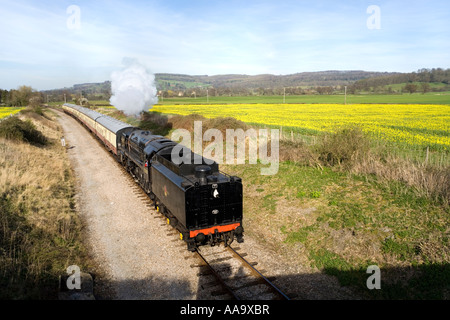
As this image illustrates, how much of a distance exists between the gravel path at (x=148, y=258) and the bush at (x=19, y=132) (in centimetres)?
1256

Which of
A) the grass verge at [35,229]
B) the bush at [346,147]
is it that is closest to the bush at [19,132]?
the grass verge at [35,229]

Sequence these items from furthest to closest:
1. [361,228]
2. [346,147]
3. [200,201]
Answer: [346,147] < [361,228] < [200,201]

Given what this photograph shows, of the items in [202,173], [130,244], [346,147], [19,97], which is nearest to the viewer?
[202,173]

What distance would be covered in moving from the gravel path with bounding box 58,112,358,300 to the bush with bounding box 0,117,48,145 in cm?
1256

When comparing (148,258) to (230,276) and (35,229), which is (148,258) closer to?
(230,276)

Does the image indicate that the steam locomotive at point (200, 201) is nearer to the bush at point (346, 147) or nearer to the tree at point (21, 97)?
the bush at point (346, 147)

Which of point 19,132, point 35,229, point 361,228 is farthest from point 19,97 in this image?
point 361,228

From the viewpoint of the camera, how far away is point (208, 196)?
9680mm

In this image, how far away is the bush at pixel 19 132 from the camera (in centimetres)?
2406

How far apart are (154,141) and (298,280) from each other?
9560 millimetres

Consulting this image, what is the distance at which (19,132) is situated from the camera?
961 inches

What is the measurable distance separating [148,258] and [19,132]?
70.7 ft
